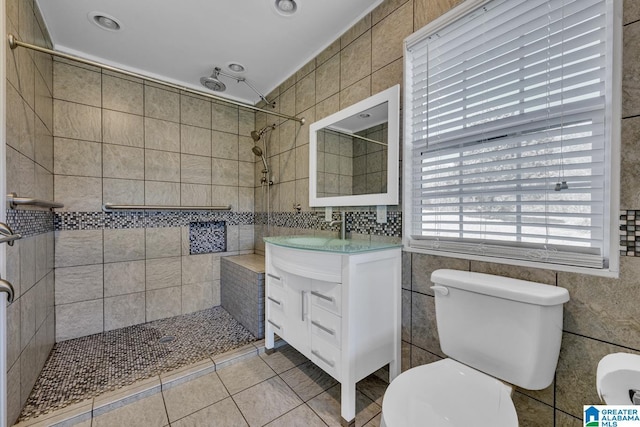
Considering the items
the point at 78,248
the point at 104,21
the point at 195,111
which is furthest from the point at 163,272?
the point at 104,21

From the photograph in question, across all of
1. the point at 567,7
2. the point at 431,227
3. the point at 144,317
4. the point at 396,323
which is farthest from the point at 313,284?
the point at 144,317

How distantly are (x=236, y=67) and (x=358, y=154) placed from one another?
4.83 feet

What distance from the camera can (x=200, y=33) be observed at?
192 cm

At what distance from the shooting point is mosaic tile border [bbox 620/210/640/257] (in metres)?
0.86

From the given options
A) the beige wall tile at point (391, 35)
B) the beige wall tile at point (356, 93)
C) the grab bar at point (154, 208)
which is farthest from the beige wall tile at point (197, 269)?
the beige wall tile at point (391, 35)

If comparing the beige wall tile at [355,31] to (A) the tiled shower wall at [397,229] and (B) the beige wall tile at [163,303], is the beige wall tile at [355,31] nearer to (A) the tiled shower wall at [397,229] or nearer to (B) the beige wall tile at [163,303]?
(A) the tiled shower wall at [397,229]

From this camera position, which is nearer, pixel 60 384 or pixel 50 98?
pixel 60 384

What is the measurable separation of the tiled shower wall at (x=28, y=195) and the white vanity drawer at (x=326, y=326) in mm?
1408

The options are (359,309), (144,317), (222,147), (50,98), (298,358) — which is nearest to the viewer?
(359,309)

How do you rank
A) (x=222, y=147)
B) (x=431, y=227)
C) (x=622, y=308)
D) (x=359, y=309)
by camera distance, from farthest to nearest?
(x=222, y=147)
(x=431, y=227)
(x=359, y=309)
(x=622, y=308)

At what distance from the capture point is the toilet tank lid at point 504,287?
2.97 ft

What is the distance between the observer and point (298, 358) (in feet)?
6.21

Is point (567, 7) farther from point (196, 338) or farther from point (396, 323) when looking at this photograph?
point (196, 338)

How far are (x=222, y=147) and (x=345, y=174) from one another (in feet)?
5.43
